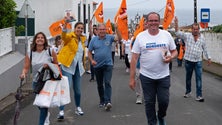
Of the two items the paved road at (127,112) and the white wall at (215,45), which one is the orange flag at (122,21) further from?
the white wall at (215,45)

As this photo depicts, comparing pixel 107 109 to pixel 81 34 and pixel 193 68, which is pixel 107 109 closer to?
pixel 81 34

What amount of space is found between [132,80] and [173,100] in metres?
4.72

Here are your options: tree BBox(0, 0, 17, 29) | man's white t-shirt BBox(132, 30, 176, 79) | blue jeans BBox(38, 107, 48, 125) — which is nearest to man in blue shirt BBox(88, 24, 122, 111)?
blue jeans BBox(38, 107, 48, 125)

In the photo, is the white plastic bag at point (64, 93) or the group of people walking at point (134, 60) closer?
the group of people walking at point (134, 60)

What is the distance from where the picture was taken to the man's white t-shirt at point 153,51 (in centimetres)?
735

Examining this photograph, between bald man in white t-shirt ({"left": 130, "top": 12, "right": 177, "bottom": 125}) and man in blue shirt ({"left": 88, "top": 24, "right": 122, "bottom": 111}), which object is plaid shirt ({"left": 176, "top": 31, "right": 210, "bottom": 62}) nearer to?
man in blue shirt ({"left": 88, "top": 24, "right": 122, "bottom": 111})

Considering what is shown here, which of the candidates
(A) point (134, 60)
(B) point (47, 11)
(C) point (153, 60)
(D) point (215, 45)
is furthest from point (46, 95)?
(B) point (47, 11)

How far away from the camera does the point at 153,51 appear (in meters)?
7.35

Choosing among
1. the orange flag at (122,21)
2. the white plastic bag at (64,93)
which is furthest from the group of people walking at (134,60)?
the orange flag at (122,21)

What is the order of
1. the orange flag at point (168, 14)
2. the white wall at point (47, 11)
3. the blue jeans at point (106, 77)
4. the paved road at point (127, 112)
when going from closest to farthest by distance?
the paved road at point (127, 112), the blue jeans at point (106, 77), the orange flag at point (168, 14), the white wall at point (47, 11)

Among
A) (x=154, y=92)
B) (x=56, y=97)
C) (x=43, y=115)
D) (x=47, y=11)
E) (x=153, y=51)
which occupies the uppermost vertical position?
(x=47, y=11)

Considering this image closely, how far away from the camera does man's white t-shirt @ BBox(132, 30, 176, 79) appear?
7.35 meters

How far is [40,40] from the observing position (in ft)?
26.8

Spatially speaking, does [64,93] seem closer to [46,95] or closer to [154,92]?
[46,95]
